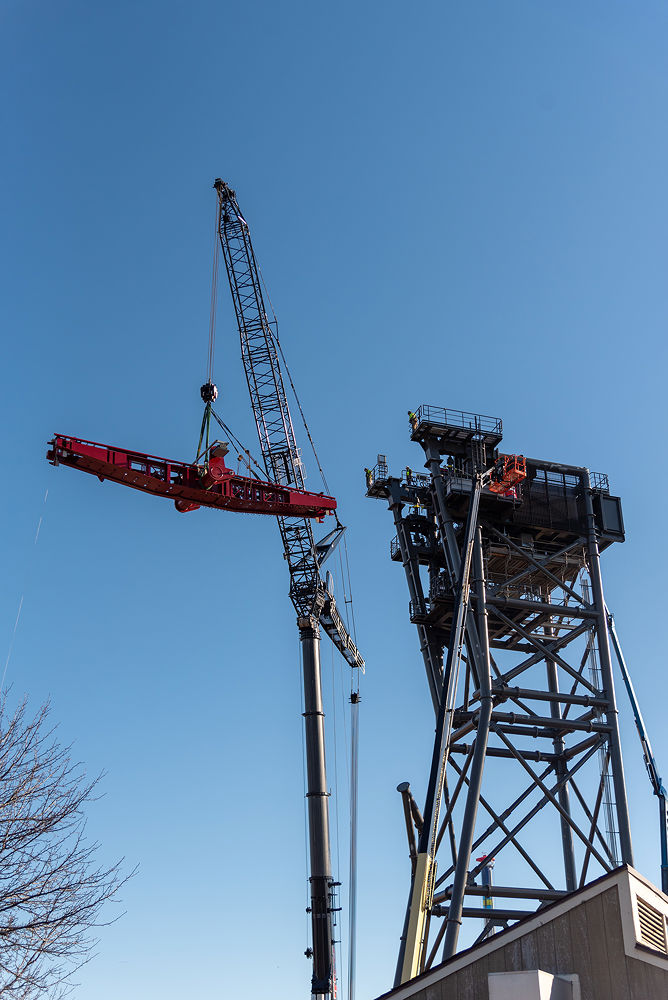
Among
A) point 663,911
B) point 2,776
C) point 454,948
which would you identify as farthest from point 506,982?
point 454,948

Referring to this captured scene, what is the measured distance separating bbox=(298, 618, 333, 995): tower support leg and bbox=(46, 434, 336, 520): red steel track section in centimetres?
837

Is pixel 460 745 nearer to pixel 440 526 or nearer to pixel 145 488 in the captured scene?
pixel 440 526

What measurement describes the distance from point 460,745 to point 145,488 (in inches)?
727

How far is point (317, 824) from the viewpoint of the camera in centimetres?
5456

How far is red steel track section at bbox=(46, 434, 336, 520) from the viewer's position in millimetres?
49094

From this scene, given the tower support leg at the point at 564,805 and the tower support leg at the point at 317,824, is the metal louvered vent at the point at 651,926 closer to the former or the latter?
the tower support leg at the point at 564,805

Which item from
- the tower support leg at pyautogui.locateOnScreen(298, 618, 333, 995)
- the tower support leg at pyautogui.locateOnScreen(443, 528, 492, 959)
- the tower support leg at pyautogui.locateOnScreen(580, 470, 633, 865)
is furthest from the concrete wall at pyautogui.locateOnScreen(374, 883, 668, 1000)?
the tower support leg at pyautogui.locateOnScreen(298, 618, 333, 995)

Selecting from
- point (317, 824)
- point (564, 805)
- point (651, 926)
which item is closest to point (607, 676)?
point (564, 805)

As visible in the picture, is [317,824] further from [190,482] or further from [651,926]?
[651,926]

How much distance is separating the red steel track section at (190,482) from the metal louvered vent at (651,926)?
35213 millimetres

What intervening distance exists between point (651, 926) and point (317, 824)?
3773 cm

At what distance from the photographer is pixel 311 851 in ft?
177

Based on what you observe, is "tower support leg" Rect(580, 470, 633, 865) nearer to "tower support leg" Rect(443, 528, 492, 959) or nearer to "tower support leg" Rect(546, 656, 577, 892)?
"tower support leg" Rect(546, 656, 577, 892)

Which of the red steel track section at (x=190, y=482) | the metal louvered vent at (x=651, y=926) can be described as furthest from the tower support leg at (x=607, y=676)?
the metal louvered vent at (x=651, y=926)
